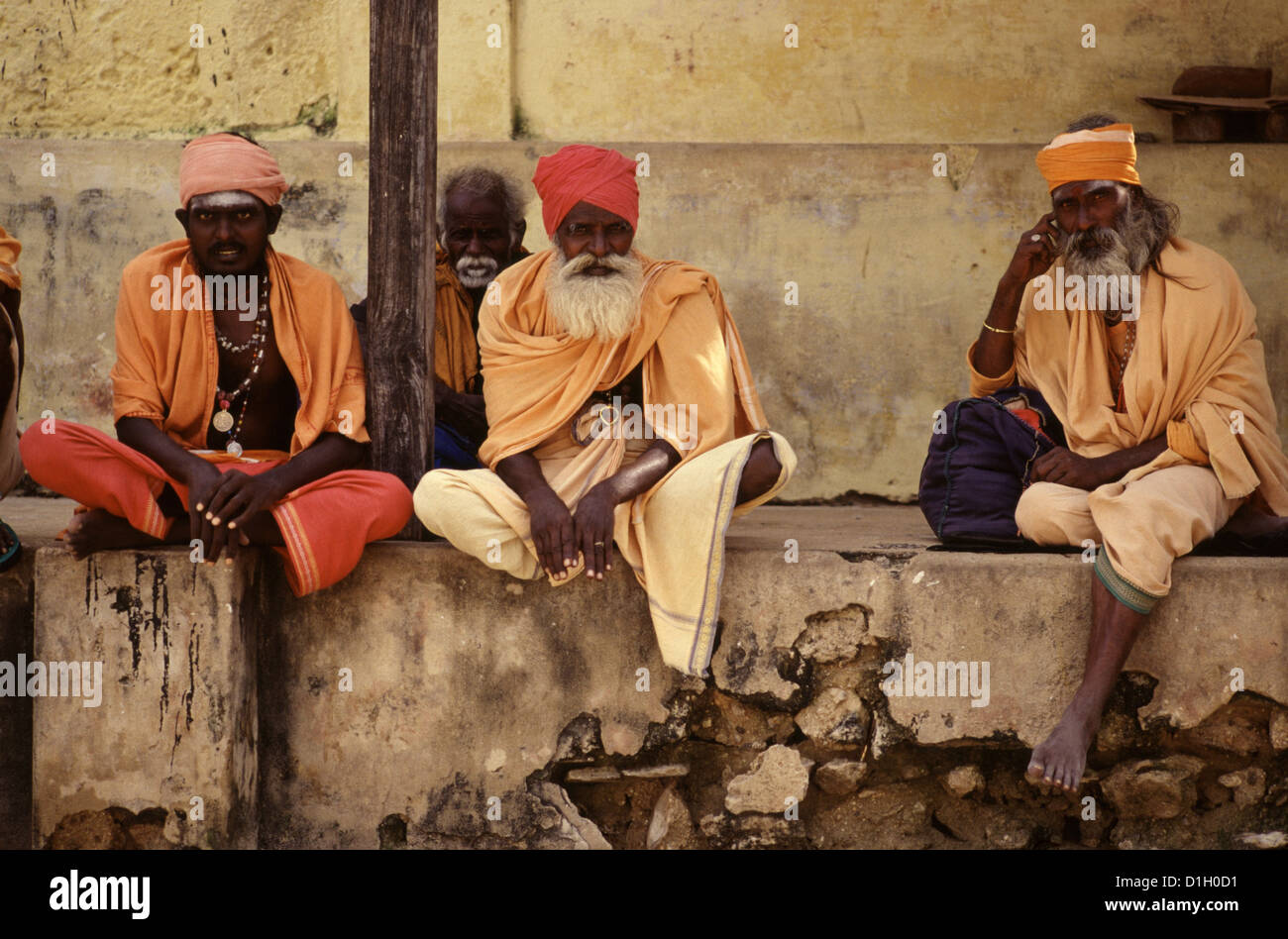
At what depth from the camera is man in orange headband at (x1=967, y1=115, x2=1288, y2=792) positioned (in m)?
4.25

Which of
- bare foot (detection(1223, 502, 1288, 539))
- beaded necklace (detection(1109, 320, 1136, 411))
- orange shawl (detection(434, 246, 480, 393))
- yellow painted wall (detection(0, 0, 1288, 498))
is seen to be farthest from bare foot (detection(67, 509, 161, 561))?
bare foot (detection(1223, 502, 1288, 539))

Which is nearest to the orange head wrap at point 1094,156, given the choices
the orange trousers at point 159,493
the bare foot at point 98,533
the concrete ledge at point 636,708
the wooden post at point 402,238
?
the concrete ledge at point 636,708

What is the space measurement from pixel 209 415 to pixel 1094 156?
2.80 metres

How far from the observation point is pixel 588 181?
4547 mm

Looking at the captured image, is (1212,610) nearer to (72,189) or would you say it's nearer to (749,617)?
(749,617)

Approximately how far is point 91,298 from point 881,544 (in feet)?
12.9

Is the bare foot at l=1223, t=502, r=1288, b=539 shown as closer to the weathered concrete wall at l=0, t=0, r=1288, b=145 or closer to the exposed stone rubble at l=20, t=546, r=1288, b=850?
the exposed stone rubble at l=20, t=546, r=1288, b=850

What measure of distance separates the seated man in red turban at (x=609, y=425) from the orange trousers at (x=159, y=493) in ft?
0.64

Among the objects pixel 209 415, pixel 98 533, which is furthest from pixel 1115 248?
pixel 98 533

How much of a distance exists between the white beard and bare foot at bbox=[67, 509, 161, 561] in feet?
4.57

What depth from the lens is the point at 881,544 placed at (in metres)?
4.67

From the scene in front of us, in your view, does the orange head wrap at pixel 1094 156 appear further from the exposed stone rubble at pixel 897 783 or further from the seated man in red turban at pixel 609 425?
the exposed stone rubble at pixel 897 783

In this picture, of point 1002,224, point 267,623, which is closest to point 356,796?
point 267,623

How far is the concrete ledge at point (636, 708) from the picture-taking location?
4.32 meters
